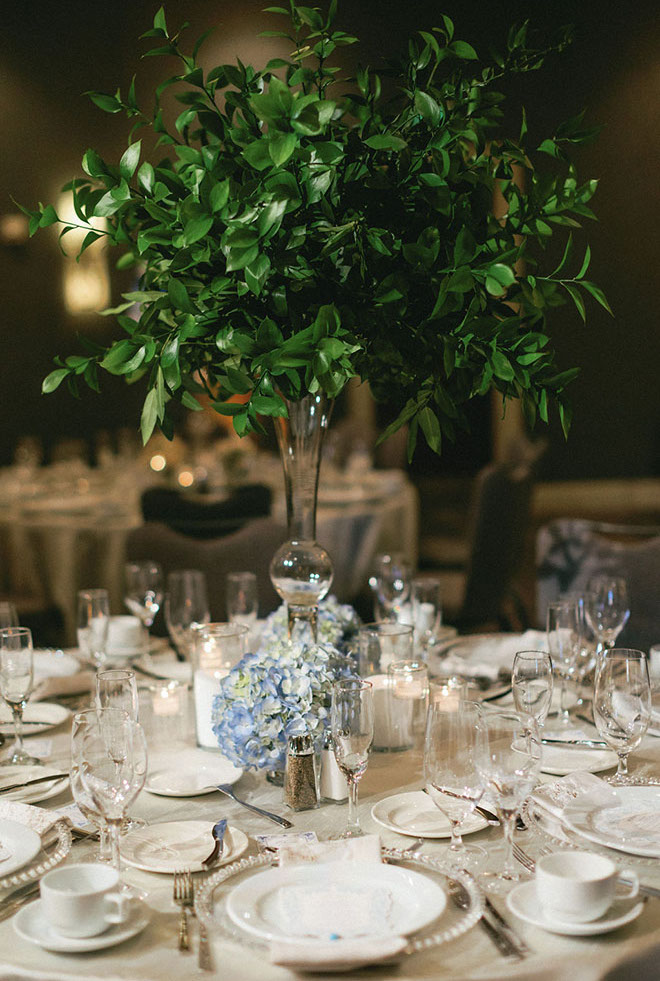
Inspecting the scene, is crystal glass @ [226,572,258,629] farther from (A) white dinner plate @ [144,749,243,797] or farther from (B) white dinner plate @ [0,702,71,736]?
(A) white dinner plate @ [144,749,243,797]

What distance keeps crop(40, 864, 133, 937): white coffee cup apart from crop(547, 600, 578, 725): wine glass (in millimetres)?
1001

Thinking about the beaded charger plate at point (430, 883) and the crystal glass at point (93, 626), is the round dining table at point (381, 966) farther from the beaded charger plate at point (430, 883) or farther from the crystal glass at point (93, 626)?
the crystal glass at point (93, 626)

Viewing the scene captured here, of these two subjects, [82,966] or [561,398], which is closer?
[82,966]

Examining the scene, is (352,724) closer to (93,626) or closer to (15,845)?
(15,845)

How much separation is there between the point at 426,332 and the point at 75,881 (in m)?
0.92

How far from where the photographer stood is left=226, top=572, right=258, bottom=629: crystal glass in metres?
2.18

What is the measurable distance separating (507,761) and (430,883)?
17cm

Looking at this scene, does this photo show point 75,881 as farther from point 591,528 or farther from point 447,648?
point 591,528

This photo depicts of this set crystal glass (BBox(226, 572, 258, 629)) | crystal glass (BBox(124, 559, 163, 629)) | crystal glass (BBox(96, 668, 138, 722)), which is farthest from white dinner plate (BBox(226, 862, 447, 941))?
crystal glass (BBox(124, 559, 163, 629))

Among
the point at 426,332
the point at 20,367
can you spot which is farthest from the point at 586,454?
the point at 426,332

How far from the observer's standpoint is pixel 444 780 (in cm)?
124

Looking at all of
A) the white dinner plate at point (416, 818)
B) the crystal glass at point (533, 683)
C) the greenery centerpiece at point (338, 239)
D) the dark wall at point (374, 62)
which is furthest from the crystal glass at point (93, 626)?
the dark wall at point (374, 62)

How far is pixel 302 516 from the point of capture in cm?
175

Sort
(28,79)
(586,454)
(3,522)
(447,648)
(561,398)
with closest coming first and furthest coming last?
(561,398) < (447,648) < (3,522) < (28,79) < (586,454)
